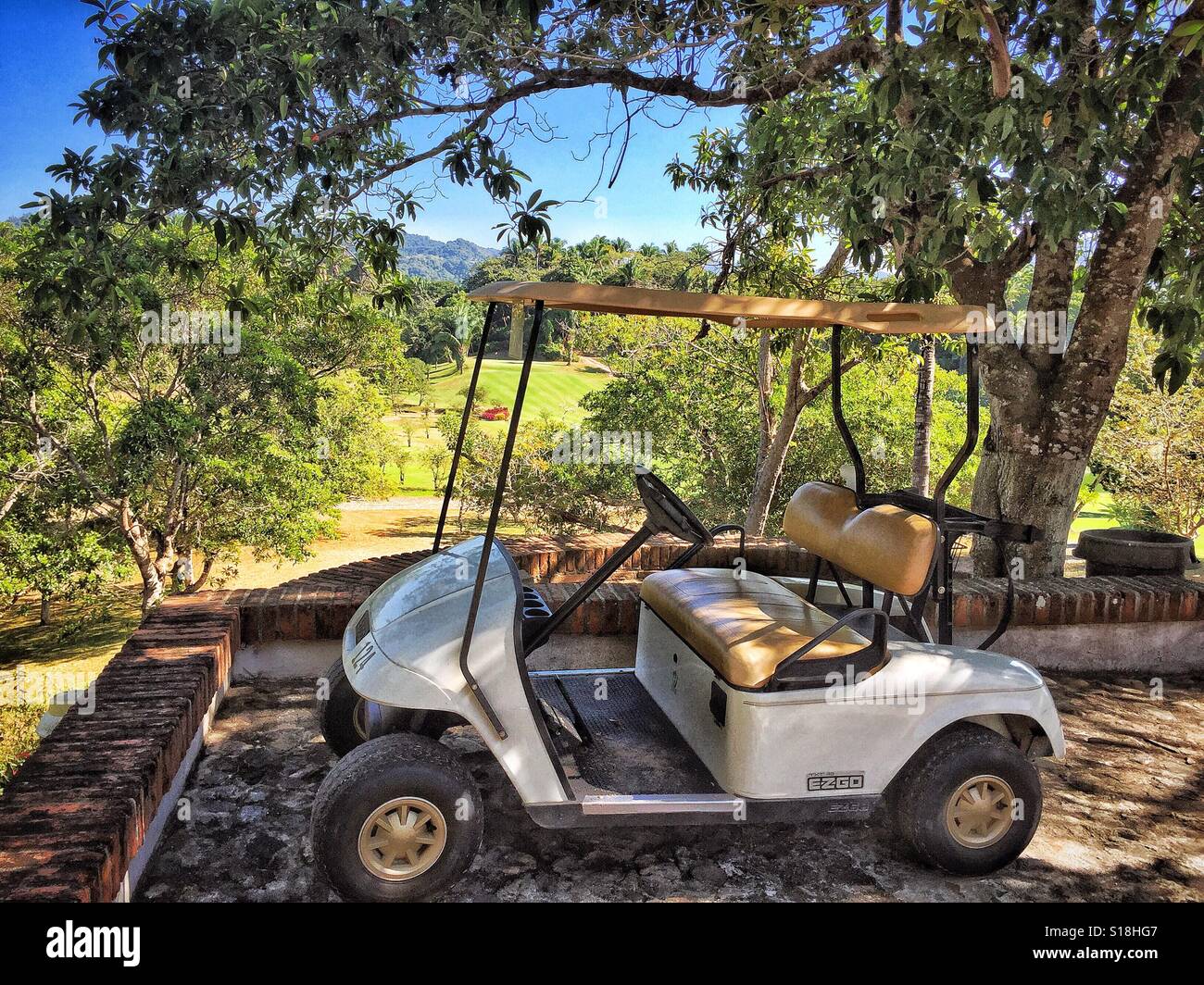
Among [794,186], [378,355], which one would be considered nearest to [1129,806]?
[794,186]

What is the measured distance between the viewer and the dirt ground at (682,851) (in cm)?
309

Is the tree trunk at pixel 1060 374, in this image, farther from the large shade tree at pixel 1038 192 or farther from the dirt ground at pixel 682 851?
the dirt ground at pixel 682 851

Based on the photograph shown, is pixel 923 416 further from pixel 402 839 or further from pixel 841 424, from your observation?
pixel 402 839

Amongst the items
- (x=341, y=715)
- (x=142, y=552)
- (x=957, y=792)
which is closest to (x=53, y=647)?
(x=142, y=552)

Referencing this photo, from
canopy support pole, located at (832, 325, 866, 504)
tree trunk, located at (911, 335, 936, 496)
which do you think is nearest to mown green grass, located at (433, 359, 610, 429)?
tree trunk, located at (911, 335, 936, 496)

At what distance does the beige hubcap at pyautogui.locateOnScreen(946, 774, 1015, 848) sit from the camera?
3176mm

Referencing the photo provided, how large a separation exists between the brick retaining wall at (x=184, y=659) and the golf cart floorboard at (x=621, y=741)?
0.92 meters

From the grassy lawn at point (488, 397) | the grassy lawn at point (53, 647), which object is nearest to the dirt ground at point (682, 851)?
the grassy lawn at point (53, 647)

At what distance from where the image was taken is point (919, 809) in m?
3.14

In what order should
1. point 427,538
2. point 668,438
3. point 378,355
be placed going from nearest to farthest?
point 668,438 → point 378,355 → point 427,538

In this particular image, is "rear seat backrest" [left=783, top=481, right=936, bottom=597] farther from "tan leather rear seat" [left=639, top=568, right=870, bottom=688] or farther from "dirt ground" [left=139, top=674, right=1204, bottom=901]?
"dirt ground" [left=139, top=674, right=1204, bottom=901]

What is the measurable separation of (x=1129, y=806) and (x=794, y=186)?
6.07 meters

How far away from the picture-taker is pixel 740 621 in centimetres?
336

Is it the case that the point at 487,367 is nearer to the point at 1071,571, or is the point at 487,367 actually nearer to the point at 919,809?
the point at 1071,571
